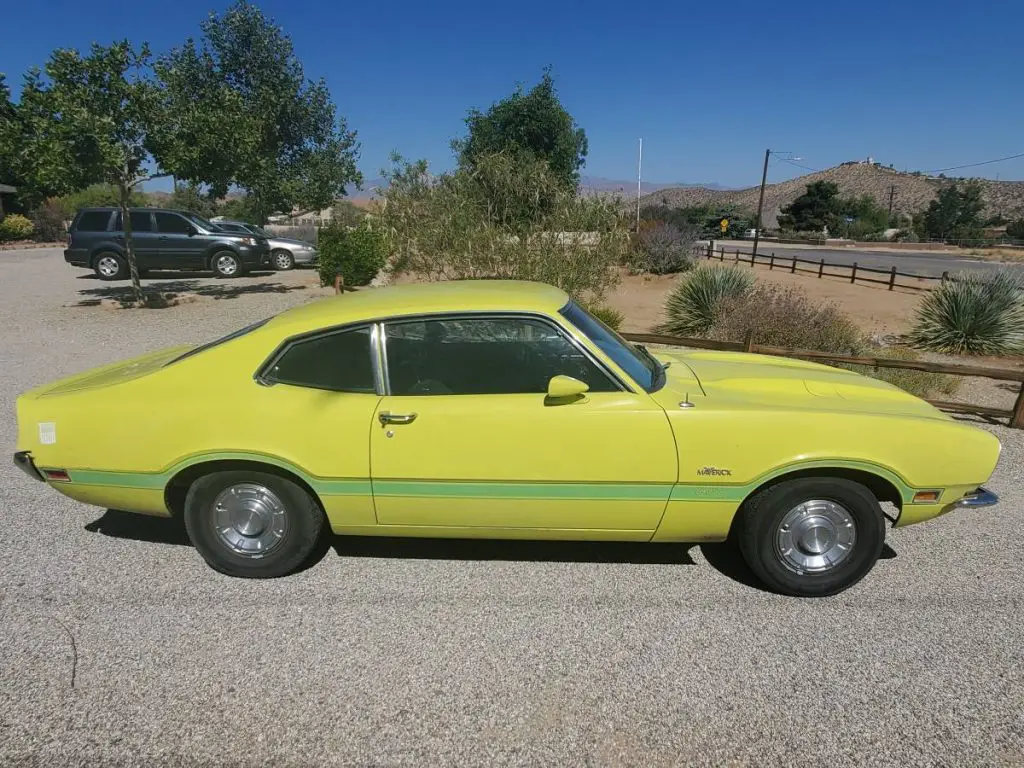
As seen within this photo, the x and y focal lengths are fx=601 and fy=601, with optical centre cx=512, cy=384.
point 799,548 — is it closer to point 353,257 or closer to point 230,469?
point 230,469

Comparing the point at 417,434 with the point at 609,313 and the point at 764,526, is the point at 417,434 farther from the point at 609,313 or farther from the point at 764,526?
the point at 609,313

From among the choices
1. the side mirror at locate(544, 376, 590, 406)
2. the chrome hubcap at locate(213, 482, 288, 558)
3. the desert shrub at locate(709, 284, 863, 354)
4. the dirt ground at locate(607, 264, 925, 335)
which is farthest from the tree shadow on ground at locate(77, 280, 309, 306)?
the side mirror at locate(544, 376, 590, 406)

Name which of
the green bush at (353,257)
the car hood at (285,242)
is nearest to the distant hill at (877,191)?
the car hood at (285,242)

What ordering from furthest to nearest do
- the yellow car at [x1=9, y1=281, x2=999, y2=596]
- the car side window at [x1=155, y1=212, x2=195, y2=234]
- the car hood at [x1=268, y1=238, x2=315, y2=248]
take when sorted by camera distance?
the car hood at [x1=268, y1=238, x2=315, y2=248], the car side window at [x1=155, y1=212, x2=195, y2=234], the yellow car at [x1=9, y1=281, x2=999, y2=596]

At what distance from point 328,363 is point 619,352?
148cm

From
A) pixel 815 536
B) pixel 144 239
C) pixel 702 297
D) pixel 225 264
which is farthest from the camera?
pixel 225 264

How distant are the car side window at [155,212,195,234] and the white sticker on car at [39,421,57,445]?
1542cm

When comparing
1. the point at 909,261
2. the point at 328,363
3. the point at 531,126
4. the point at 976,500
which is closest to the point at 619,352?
the point at 328,363

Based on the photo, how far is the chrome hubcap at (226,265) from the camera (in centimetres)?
1673

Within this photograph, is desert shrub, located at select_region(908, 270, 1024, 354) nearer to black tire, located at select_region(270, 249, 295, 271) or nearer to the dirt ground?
the dirt ground

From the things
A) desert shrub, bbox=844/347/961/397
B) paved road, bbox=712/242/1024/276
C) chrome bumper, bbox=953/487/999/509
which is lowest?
paved road, bbox=712/242/1024/276

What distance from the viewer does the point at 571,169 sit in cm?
3262

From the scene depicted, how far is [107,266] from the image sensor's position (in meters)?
15.8

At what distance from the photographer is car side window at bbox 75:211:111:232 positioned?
610 inches
